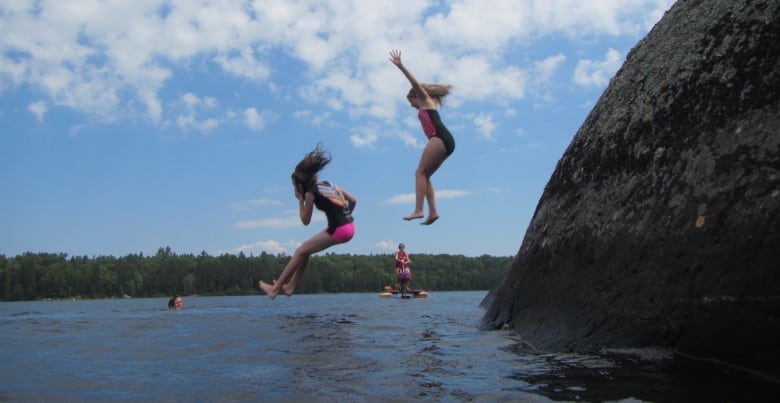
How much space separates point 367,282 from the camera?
132 meters

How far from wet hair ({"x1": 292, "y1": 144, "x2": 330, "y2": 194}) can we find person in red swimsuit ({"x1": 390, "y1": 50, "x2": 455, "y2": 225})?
1.23 meters

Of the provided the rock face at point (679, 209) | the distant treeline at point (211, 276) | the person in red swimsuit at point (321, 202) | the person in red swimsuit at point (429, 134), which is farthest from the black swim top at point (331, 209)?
the distant treeline at point (211, 276)

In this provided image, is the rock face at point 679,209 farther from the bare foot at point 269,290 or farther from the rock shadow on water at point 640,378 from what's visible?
the bare foot at point 269,290

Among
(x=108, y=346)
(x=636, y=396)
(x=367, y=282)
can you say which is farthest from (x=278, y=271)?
(x=636, y=396)

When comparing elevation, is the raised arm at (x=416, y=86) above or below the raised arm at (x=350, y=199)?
above

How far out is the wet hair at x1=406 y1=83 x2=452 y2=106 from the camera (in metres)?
7.65

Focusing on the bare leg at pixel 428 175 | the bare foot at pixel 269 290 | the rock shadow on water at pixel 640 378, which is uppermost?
the bare leg at pixel 428 175

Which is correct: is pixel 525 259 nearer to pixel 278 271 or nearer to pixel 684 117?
pixel 684 117

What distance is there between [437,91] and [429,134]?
0.56 metres

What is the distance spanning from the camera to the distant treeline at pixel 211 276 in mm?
122062

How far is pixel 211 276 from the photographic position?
12288 centimetres

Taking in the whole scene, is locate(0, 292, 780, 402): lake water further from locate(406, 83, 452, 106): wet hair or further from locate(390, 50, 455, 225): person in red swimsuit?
locate(406, 83, 452, 106): wet hair

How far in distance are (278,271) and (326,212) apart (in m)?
101

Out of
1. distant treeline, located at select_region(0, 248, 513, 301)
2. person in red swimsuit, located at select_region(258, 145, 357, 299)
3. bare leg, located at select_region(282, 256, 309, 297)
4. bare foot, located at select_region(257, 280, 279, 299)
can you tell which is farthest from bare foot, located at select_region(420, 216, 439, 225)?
distant treeline, located at select_region(0, 248, 513, 301)
